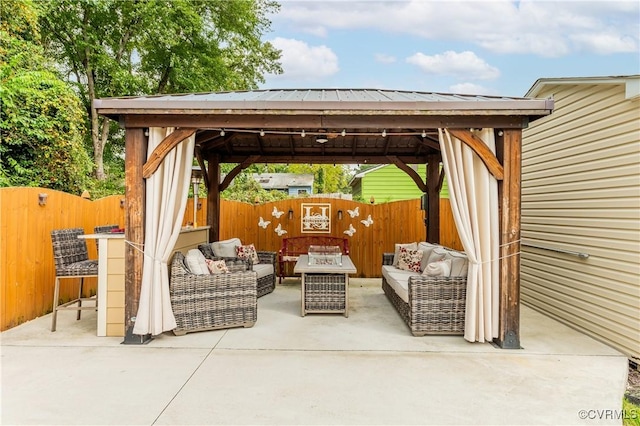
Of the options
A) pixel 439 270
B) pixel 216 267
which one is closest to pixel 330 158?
pixel 216 267

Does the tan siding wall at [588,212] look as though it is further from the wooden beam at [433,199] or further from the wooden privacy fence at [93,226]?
the wooden privacy fence at [93,226]

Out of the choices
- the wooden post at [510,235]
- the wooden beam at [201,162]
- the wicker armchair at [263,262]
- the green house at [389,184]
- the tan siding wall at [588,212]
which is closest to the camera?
the tan siding wall at [588,212]

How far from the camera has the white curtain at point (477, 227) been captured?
4.06 m

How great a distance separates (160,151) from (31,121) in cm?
443

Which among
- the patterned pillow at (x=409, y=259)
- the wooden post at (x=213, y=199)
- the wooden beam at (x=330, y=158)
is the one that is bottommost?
the patterned pillow at (x=409, y=259)

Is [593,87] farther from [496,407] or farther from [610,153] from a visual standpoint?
[496,407]

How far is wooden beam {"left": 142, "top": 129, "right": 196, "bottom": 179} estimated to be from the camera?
4.12 meters

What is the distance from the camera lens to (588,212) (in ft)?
14.8

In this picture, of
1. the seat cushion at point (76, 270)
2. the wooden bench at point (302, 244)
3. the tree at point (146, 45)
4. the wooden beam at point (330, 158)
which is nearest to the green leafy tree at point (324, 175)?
the tree at point (146, 45)

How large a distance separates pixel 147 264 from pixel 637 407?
448 centimetres

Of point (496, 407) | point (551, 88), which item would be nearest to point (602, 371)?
point (496, 407)

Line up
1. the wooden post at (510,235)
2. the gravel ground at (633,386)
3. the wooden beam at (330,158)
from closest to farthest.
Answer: the gravel ground at (633,386) → the wooden post at (510,235) → the wooden beam at (330,158)

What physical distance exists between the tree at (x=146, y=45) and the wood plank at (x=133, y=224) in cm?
823

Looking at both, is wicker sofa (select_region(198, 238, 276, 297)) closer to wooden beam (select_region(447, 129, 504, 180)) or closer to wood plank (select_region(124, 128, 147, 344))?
wood plank (select_region(124, 128, 147, 344))
